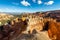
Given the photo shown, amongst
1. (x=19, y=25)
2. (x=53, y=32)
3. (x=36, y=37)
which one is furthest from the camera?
(x=19, y=25)

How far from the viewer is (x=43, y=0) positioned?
2334 millimetres

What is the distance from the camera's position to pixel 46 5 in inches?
94.2

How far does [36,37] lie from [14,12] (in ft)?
2.44

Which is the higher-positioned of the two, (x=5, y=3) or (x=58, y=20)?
(x=5, y=3)

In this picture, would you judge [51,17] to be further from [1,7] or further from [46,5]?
[1,7]

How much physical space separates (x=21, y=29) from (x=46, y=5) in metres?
0.62

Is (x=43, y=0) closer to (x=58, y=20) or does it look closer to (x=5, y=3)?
(x=58, y=20)

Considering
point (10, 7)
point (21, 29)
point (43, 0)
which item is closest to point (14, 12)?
point (10, 7)

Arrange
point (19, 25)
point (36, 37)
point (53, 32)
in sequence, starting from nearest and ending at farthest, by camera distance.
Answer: point (36, 37), point (53, 32), point (19, 25)

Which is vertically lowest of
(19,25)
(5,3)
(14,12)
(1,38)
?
(1,38)

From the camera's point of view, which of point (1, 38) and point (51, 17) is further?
point (51, 17)

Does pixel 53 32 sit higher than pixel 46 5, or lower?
lower

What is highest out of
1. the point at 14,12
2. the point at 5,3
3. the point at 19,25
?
the point at 5,3

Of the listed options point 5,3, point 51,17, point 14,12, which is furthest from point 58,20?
point 5,3
